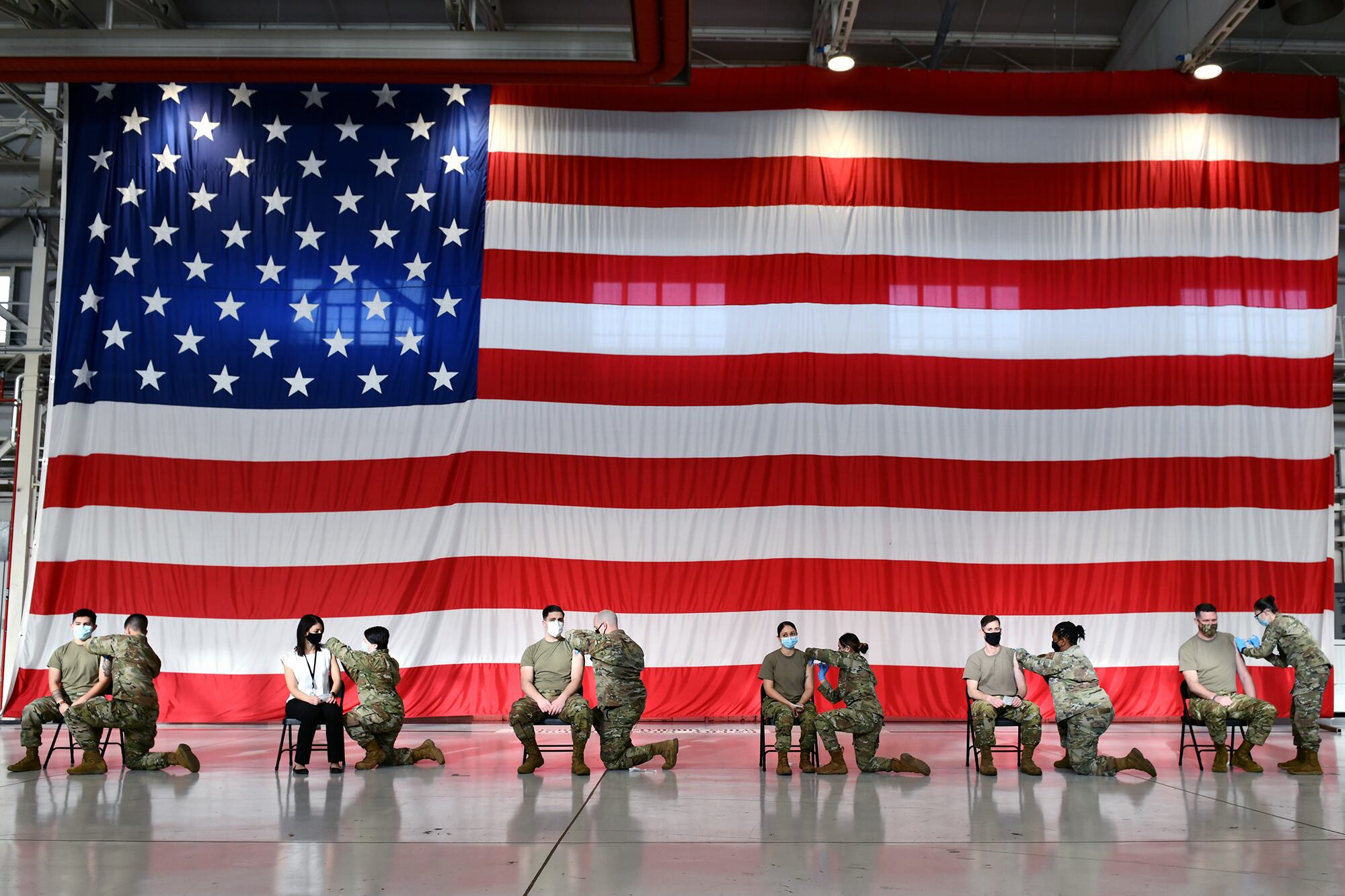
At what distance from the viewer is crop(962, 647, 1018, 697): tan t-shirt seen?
8008mm

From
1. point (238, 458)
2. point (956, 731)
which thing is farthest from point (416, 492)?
point (956, 731)

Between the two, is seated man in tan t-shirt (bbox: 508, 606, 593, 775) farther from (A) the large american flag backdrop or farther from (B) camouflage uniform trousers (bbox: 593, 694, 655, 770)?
(A) the large american flag backdrop

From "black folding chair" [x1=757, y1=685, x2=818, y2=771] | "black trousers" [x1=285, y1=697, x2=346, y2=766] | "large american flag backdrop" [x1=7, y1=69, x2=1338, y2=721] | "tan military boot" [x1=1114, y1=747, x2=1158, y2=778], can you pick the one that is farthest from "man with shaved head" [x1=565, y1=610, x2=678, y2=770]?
"tan military boot" [x1=1114, y1=747, x2=1158, y2=778]

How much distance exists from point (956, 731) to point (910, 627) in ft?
3.65

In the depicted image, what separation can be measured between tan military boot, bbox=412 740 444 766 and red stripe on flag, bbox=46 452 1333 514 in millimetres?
3217

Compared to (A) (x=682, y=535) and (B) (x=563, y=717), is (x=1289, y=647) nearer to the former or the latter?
(A) (x=682, y=535)

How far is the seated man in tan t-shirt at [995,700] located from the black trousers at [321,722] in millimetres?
4509

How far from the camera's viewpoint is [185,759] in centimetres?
745

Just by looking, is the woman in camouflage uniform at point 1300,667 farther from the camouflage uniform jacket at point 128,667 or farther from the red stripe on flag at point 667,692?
the camouflage uniform jacket at point 128,667

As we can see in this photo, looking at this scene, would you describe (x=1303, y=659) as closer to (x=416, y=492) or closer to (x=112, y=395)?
(x=416, y=492)

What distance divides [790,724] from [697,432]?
3967mm

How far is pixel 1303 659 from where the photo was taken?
8375mm

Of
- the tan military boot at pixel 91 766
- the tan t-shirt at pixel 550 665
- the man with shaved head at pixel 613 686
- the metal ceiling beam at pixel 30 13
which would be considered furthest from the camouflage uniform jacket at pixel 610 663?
the metal ceiling beam at pixel 30 13

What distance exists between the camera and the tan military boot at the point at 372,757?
25.0ft
